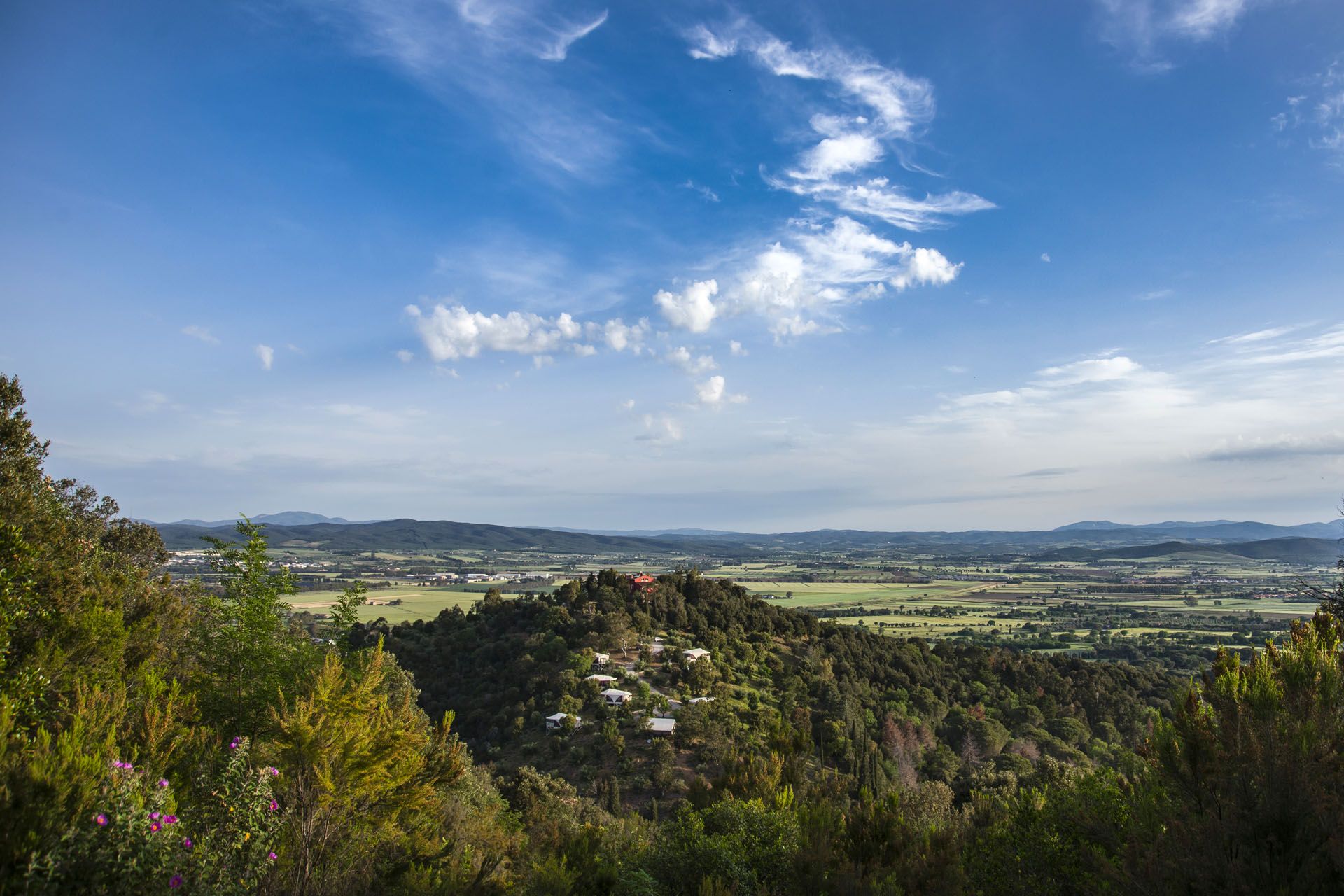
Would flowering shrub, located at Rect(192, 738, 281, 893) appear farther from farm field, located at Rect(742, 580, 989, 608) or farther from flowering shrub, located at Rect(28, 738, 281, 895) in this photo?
farm field, located at Rect(742, 580, 989, 608)

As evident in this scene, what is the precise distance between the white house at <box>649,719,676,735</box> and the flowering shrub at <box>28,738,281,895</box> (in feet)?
99.2

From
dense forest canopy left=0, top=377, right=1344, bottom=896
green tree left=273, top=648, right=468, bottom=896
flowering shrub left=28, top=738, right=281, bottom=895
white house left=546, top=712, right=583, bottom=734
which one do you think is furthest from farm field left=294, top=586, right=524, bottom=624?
flowering shrub left=28, top=738, right=281, bottom=895

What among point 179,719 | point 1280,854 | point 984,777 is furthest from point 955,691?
point 179,719

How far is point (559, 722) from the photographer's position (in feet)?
126

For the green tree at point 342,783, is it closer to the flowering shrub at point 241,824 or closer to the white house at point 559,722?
the flowering shrub at point 241,824

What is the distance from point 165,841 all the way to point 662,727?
3314 centimetres

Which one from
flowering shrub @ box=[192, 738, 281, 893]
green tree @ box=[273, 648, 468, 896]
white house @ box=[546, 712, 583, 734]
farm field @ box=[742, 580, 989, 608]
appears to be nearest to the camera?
flowering shrub @ box=[192, 738, 281, 893]

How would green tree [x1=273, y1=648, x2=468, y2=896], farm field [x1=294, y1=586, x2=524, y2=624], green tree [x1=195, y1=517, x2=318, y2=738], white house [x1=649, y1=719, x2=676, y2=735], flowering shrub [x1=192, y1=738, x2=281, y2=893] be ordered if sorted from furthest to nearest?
1. farm field [x1=294, y1=586, x2=524, y2=624]
2. white house [x1=649, y1=719, x2=676, y2=735]
3. green tree [x1=195, y1=517, x2=318, y2=738]
4. green tree [x1=273, y1=648, x2=468, y2=896]
5. flowering shrub [x1=192, y1=738, x2=281, y2=893]

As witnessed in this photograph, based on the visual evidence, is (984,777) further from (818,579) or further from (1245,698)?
(818,579)

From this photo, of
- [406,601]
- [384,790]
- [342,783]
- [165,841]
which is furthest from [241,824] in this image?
[406,601]

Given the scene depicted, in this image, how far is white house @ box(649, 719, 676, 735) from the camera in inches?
1473

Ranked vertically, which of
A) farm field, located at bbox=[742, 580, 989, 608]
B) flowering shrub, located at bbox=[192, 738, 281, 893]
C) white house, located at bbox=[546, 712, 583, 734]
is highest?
flowering shrub, located at bbox=[192, 738, 281, 893]

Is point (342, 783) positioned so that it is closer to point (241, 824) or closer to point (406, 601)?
point (241, 824)

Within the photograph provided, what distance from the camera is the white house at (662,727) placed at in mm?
37406
